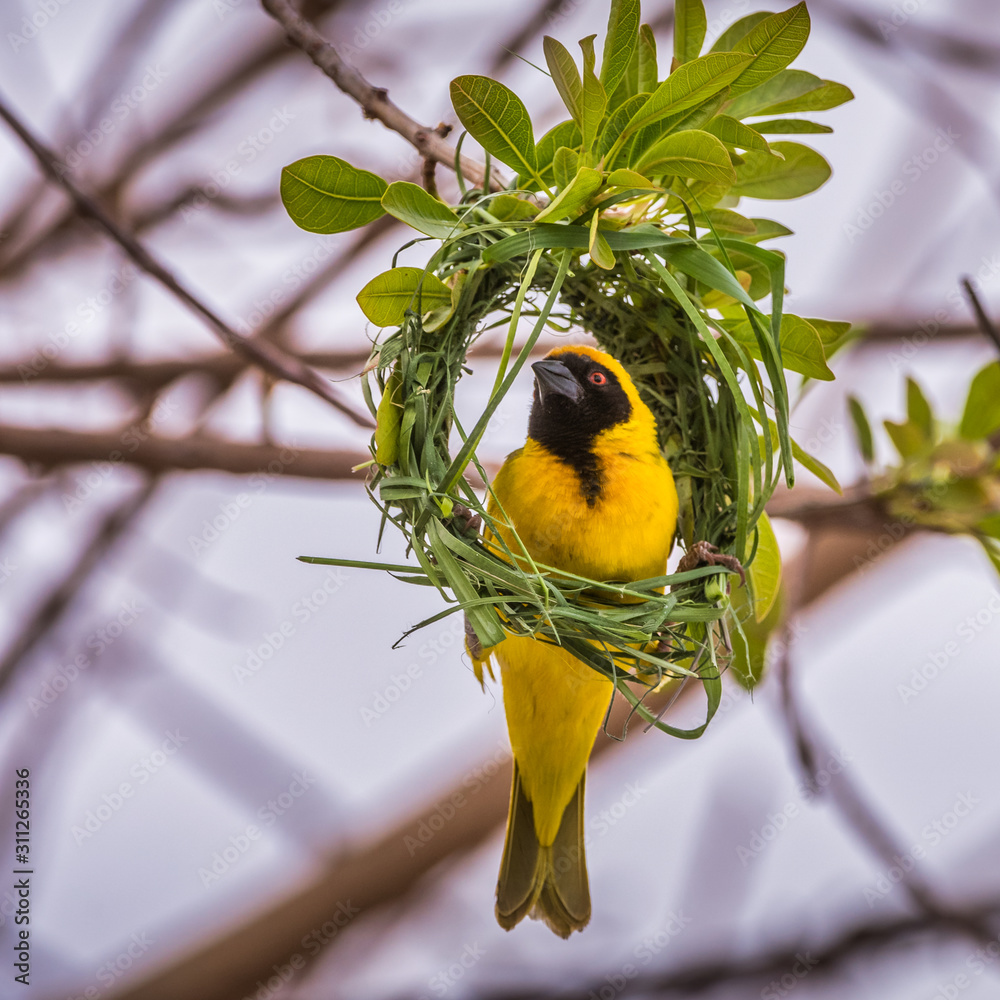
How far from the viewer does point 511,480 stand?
1598 millimetres

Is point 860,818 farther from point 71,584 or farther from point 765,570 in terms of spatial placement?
point 71,584

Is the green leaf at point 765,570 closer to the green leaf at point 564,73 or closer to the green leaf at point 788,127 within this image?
the green leaf at point 788,127

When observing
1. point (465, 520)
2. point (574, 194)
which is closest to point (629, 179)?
point (574, 194)

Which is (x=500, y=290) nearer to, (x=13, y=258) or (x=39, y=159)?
(x=39, y=159)

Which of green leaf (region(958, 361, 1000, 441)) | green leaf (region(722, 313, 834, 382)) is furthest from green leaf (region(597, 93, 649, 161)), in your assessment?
green leaf (region(958, 361, 1000, 441))

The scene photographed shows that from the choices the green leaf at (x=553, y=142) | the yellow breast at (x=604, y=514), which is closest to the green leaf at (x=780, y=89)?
the green leaf at (x=553, y=142)

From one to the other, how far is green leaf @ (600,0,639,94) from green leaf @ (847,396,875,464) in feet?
3.62

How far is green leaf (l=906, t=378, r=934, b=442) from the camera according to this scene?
198cm

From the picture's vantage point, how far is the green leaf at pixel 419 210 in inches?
43.3

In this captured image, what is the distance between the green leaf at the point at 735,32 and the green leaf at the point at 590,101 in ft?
0.80

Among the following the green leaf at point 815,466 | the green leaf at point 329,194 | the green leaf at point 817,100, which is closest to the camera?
the green leaf at point 329,194

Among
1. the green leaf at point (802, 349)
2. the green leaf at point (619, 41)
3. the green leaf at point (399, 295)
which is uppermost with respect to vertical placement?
the green leaf at point (619, 41)

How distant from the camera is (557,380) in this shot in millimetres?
1530

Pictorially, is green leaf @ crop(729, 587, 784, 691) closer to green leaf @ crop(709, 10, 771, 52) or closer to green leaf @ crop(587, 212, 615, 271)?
green leaf @ crop(587, 212, 615, 271)
